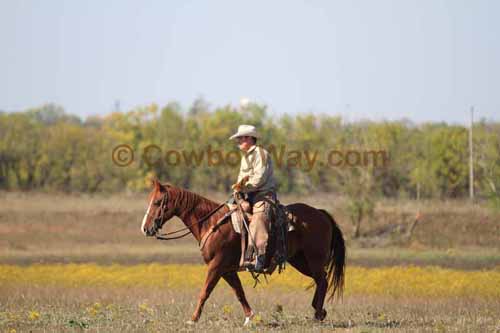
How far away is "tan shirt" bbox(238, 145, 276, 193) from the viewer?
14367 millimetres

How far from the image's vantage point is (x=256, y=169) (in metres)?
14.4

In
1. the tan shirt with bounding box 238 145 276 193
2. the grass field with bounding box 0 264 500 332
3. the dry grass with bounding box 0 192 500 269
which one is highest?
the tan shirt with bounding box 238 145 276 193

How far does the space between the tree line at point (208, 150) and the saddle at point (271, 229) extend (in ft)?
125

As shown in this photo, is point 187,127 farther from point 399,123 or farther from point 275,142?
point 399,123

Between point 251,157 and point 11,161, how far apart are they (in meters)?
55.5

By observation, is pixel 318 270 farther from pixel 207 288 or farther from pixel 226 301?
pixel 226 301

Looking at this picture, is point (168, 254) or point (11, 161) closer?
point (168, 254)

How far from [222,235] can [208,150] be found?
49.0 metres

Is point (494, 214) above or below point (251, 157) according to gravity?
below

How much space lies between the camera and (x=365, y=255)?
Answer: 34.1m

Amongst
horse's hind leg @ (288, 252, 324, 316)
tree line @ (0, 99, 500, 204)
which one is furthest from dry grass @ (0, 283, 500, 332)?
tree line @ (0, 99, 500, 204)

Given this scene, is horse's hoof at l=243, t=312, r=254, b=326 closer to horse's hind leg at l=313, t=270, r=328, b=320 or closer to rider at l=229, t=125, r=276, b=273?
rider at l=229, t=125, r=276, b=273

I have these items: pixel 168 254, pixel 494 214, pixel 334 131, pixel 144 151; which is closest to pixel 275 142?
pixel 334 131

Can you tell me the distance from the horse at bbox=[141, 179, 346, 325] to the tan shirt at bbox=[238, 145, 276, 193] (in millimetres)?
660
